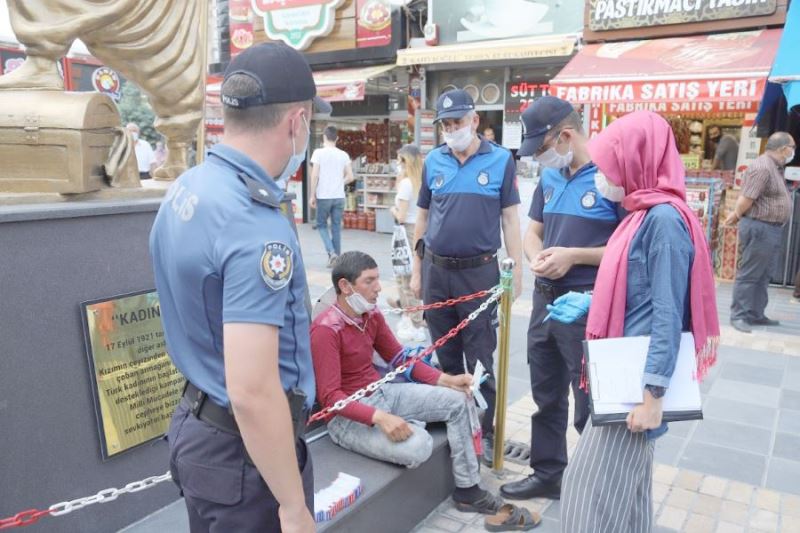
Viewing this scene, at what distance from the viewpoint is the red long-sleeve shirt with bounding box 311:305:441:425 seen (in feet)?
9.59

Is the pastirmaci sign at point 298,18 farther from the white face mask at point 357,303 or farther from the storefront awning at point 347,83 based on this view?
the white face mask at point 357,303

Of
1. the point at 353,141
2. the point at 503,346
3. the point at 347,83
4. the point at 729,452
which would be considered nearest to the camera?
the point at 503,346

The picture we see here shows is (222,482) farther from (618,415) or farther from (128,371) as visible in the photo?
(128,371)

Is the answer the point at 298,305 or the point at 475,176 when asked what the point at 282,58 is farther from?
the point at 475,176

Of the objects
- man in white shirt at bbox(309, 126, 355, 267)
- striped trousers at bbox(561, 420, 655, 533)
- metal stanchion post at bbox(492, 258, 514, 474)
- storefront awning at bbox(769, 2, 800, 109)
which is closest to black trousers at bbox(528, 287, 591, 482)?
metal stanchion post at bbox(492, 258, 514, 474)

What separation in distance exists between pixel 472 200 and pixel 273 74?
2.32m

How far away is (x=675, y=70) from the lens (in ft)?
27.2

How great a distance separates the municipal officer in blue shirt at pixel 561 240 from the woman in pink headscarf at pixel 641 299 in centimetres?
62

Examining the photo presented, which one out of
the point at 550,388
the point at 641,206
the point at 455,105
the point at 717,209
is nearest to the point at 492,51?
the point at 717,209

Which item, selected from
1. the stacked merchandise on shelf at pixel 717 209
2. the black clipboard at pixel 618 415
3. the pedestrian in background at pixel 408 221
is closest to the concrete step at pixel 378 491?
the black clipboard at pixel 618 415

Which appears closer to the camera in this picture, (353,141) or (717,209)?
(717,209)

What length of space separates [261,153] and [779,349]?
5969 mm

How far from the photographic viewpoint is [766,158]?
6.45 metres

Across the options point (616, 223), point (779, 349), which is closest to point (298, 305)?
point (616, 223)
